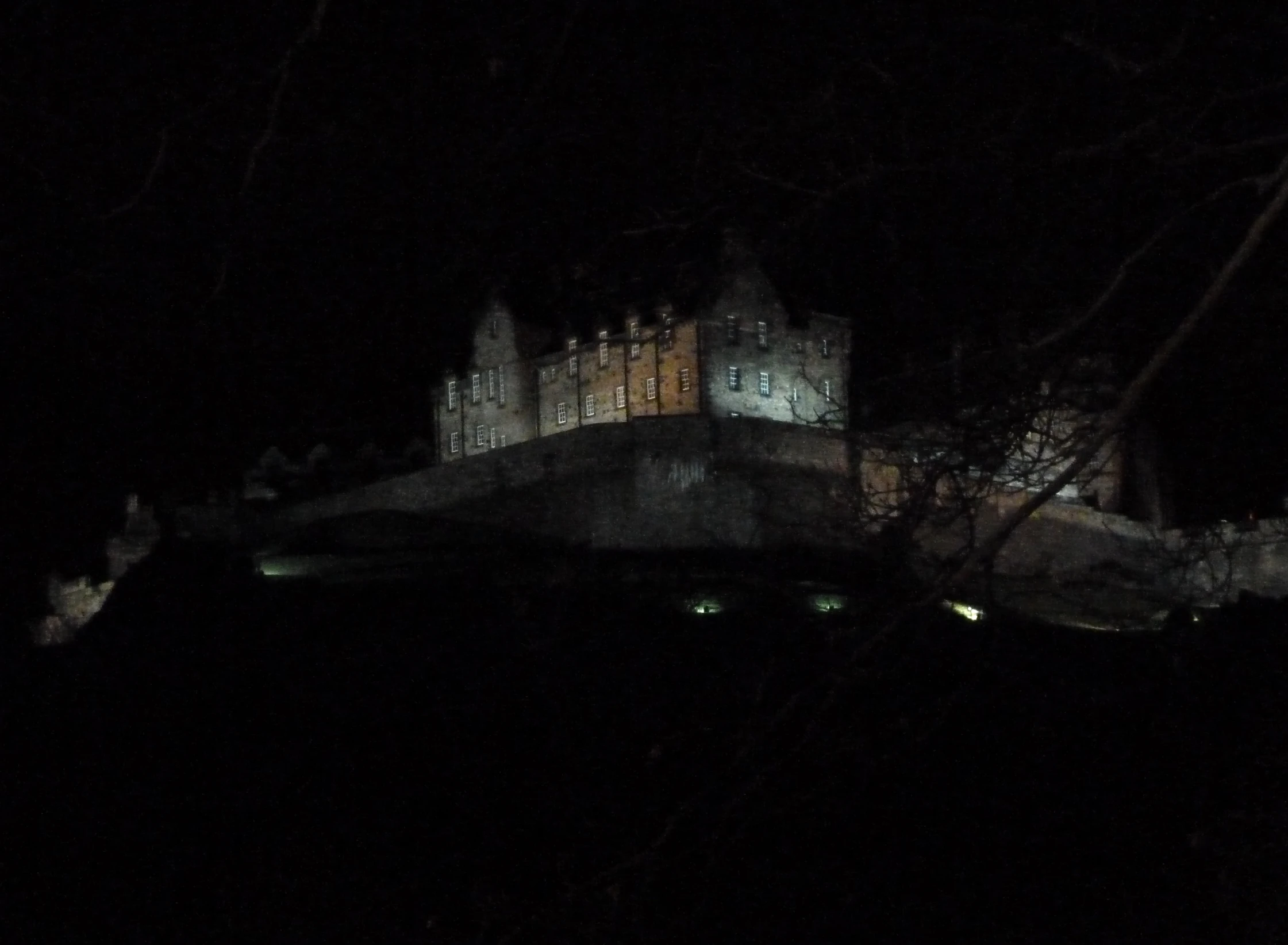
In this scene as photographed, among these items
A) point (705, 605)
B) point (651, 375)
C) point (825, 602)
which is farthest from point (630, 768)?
point (651, 375)

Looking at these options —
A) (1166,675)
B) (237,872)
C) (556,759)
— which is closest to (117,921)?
(237,872)

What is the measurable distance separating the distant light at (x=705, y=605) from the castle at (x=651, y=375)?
5367 mm

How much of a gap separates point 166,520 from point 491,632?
52.5ft

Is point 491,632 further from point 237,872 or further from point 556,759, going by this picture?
point 237,872

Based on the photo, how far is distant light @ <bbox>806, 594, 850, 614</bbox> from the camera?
34.2 meters

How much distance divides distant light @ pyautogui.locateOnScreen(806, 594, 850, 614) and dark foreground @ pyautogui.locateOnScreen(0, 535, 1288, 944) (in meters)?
0.28

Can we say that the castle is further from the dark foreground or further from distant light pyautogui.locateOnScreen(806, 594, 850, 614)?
the dark foreground

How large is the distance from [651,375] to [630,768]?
60.5 ft

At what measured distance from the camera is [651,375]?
42.1 meters

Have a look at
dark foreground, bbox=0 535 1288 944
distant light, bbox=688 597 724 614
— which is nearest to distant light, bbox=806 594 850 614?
dark foreground, bbox=0 535 1288 944

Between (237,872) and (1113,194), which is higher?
(1113,194)

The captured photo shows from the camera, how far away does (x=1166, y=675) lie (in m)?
19.9

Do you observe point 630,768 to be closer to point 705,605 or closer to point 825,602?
point 705,605

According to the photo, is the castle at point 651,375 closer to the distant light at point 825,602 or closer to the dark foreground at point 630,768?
the distant light at point 825,602
